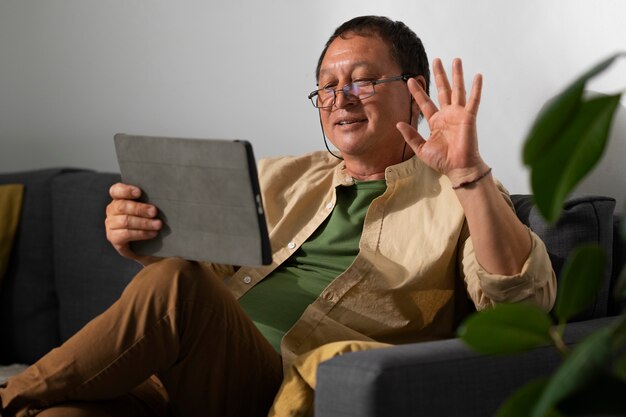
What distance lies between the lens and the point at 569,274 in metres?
0.80

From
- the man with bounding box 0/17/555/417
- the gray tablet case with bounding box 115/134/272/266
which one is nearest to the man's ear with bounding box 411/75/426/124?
the man with bounding box 0/17/555/417

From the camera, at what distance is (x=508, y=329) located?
80 cm

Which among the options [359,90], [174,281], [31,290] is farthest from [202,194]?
[31,290]

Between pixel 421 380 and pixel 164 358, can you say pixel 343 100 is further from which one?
pixel 421 380

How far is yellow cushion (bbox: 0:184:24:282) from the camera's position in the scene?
2.61m

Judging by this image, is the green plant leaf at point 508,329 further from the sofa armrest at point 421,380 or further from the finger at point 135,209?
the finger at point 135,209

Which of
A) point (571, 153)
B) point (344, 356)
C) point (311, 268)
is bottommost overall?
point (311, 268)

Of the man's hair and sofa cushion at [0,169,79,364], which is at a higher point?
the man's hair

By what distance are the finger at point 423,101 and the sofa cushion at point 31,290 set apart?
1170 millimetres

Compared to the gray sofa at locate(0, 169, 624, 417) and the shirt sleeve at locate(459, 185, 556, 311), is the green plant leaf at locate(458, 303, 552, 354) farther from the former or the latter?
the shirt sleeve at locate(459, 185, 556, 311)

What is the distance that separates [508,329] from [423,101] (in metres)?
1.12

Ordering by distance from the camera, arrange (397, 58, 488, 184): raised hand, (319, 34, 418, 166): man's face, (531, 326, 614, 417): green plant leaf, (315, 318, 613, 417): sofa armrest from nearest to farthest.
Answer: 1. (531, 326, 614, 417): green plant leaf
2. (315, 318, 613, 417): sofa armrest
3. (397, 58, 488, 184): raised hand
4. (319, 34, 418, 166): man's face

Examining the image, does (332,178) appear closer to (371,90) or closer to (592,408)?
(371,90)

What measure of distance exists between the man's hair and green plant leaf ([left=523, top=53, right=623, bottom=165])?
52.2 inches
